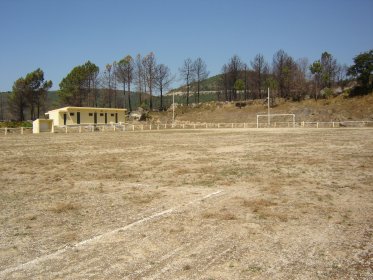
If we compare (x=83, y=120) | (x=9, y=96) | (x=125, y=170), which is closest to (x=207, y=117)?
(x=83, y=120)

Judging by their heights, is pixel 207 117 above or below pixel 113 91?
below

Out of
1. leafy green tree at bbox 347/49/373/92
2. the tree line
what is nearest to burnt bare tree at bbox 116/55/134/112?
the tree line

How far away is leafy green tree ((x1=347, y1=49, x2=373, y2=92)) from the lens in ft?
Result: 218

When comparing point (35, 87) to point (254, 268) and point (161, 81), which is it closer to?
point (161, 81)

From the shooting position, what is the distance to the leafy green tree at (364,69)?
2618 inches

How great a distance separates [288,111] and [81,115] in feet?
131

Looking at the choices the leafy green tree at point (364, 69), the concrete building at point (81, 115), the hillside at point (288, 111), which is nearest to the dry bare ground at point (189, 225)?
the concrete building at point (81, 115)

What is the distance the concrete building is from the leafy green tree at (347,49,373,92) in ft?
155

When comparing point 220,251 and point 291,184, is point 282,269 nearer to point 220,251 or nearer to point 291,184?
point 220,251

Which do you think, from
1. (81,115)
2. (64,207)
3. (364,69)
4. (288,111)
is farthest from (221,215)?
(364,69)

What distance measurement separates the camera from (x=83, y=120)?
58.6 meters

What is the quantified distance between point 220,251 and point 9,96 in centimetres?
8161

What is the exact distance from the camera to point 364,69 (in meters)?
67.5

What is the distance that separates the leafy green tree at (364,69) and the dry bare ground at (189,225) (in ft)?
211
